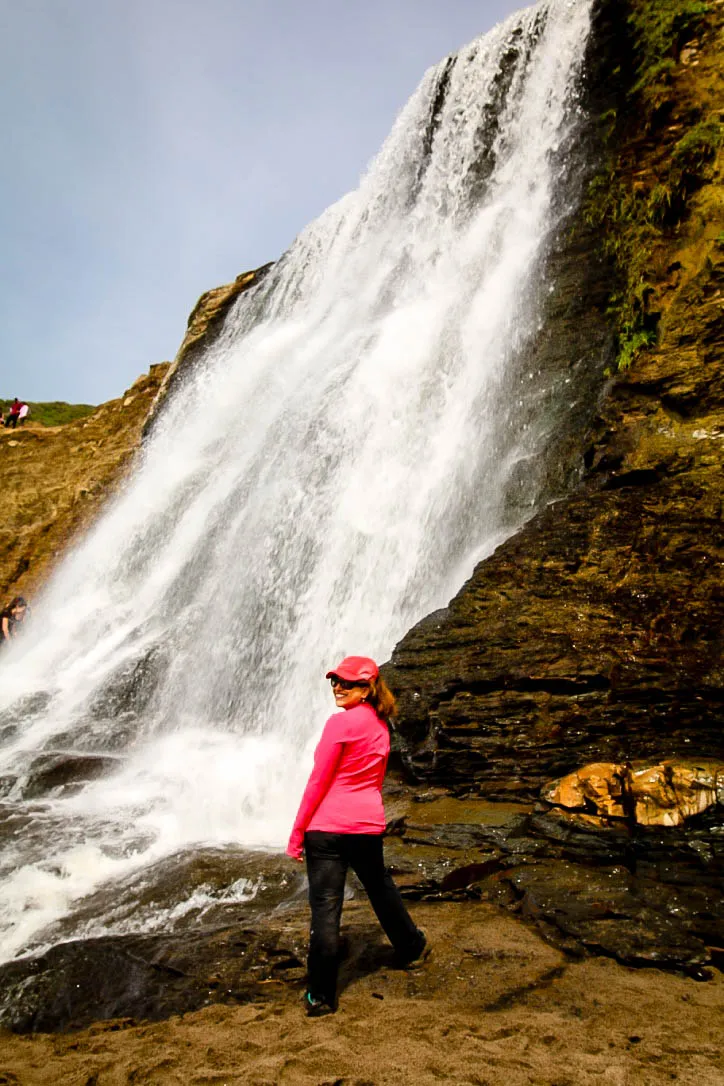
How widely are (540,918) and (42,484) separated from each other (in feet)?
81.1

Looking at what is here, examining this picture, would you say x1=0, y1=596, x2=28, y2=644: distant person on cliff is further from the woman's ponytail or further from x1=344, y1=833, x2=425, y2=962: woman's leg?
x1=344, y1=833, x2=425, y2=962: woman's leg

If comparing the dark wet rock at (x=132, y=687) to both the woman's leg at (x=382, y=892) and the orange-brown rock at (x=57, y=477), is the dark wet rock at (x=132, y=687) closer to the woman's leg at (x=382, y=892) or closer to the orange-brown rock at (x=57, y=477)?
the woman's leg at (x=382, y=892)

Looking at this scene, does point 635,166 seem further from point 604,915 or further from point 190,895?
point 190,895

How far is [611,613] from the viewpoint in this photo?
7105 millimetres

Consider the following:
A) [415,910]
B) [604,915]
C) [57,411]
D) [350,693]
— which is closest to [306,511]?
[415,910]

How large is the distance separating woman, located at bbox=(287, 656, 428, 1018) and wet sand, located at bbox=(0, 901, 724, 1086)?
0.21 meters

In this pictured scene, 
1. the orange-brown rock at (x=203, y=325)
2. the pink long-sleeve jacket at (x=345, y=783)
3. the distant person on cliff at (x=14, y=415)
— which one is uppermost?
the orange-brown rock at (x=203, y=325)

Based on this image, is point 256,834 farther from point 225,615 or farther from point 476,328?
point 476,328

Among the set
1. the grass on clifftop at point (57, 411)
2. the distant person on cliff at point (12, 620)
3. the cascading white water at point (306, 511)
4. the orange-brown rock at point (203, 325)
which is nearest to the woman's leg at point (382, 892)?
the cascading white water at point (306, 511)

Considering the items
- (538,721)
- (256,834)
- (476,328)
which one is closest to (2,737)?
(256,834)

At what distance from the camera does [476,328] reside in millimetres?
14023

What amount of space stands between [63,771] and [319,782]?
723cm

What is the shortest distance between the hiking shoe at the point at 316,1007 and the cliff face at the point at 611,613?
300 centimetres

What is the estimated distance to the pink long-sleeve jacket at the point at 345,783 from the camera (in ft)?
12.7
